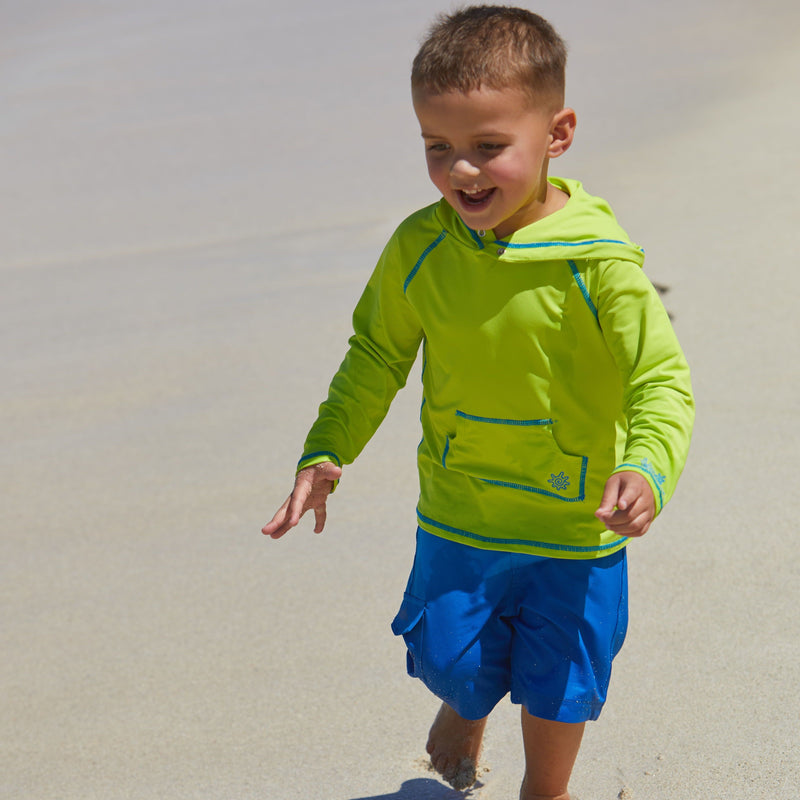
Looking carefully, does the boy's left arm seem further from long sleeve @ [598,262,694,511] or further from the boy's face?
the boy's face

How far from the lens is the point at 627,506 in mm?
1643

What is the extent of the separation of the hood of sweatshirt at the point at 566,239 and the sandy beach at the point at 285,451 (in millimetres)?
1055

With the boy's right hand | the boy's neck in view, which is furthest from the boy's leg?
the boy's neck

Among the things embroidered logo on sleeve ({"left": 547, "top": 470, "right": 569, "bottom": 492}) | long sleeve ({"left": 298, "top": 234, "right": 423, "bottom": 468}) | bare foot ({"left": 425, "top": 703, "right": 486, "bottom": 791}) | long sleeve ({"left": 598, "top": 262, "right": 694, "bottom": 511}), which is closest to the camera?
long sleeve ({"left": 598, "top": 262, "right": 694, "bottom": 511})

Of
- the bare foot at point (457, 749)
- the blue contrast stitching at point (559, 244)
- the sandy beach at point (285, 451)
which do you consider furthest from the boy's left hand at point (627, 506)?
the sandy beach at point (285, 451)

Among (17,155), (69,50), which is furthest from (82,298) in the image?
(69,50)

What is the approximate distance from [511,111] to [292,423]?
2.32 meters

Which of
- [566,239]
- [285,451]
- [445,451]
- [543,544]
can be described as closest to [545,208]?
[566,239]

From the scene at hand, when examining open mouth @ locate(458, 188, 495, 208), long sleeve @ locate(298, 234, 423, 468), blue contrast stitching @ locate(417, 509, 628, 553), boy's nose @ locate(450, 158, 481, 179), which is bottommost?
blue contrast stitching @ locate(417, 509, 628, 553)

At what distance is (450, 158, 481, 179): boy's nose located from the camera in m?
1.85

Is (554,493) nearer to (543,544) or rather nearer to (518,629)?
(543,544)

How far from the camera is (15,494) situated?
371 centimetres

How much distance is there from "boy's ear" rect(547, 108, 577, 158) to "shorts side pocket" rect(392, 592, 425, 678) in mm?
796

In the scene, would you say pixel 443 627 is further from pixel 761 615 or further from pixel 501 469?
pixel 761 615
